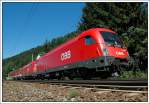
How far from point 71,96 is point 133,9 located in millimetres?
14409

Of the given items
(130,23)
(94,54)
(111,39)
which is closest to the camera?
(94,54)

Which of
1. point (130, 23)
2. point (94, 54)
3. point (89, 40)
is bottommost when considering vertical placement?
point (94, 54)

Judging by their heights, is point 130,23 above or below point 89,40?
above

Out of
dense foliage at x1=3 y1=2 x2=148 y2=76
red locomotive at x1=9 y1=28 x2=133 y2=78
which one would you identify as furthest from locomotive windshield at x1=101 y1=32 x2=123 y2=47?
dense foliage at x1=3 y1=2 x2=148 y2=76

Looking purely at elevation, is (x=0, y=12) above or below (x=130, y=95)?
above

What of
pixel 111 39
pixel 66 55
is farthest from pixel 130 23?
pixel 111 39

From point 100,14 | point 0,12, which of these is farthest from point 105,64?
point 100,14

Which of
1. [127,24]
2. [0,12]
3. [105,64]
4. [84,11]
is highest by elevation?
[84,11]

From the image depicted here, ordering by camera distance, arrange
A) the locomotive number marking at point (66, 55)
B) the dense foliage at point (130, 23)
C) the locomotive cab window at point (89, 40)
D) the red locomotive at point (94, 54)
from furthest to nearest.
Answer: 1. the dense foliage at point (130, 23)
2. the locomotive number marking at point (66, 55)
3. the locomotive cab window at point (89, 40)
4. the red locomotive at point (94, 54)

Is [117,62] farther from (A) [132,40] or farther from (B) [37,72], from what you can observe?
(B) [37,72]

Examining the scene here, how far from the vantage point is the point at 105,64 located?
12547 millimetres

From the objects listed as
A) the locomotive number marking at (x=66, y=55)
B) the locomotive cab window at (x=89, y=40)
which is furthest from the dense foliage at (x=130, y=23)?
the locomotive cab window at (x=89, y=40)

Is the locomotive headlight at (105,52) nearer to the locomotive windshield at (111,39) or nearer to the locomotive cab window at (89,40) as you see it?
the locomotive windshield at (111,39)

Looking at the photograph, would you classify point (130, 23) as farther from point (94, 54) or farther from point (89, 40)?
point (94, 54)
